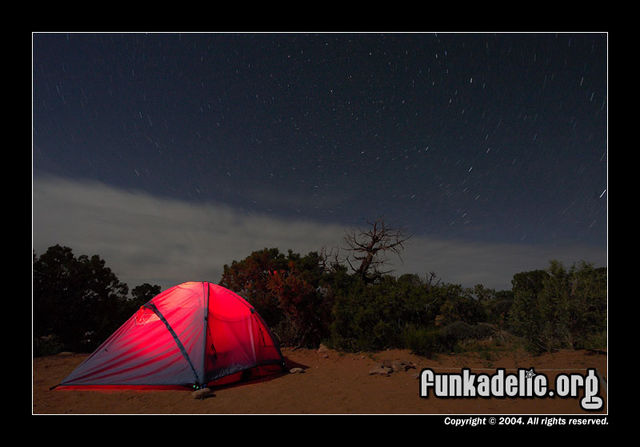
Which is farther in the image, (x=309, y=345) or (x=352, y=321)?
(x=309, y=345)

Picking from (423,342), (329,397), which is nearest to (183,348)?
(329,397)

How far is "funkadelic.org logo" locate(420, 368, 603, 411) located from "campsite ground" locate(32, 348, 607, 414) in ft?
0.55

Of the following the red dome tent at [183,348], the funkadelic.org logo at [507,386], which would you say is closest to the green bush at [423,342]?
the funkadelic.org logo at [507,386]

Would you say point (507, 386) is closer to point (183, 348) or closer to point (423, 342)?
point (423, 342)

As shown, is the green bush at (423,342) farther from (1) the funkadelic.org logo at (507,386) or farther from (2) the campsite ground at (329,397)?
(1) the funkadelic.org logo at (507,386)

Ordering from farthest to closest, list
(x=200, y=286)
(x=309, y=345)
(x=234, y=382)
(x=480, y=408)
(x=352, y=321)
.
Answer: (x=309, y=345), (x=352, y=321), (x=200, y=286), (x=234, y=382), (x=480, y=408)

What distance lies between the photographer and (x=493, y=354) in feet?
29.1

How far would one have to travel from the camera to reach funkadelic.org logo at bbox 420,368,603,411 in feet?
17.3

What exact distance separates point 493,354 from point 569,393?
3776 mm

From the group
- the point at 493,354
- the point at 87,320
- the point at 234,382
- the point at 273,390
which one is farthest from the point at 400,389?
→ the point at 87,320

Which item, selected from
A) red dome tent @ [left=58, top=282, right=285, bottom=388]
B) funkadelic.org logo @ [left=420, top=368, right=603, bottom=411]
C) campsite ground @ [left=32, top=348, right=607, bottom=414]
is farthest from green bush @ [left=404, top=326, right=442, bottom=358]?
red dome tent @ [left=58, top=282, right=285, bottom=388]

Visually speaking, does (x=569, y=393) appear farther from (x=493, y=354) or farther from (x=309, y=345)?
(x=309, y=345)

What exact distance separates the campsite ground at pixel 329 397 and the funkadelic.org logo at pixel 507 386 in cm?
17

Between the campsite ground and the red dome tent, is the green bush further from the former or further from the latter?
the red dome tent
